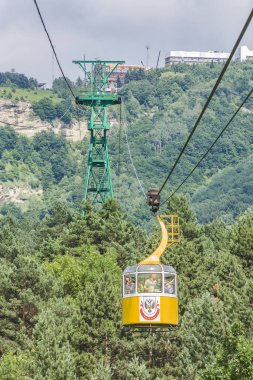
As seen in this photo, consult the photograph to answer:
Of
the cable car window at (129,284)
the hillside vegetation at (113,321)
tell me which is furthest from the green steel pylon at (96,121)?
the cable car window at (129,284)

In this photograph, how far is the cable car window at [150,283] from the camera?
157 ft

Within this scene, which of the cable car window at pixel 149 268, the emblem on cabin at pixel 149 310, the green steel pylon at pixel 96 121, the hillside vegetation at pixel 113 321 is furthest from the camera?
the green steel pylon at pixel 96 121

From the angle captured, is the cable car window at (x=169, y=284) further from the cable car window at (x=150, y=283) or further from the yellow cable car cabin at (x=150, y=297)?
the cable car window at (x=150, y=283)

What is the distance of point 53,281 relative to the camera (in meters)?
98.0

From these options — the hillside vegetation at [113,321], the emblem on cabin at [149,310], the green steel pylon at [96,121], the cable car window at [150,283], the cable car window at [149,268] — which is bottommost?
the emblem on cabin at [149,310]

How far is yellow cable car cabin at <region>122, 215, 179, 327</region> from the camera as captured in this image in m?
47.5

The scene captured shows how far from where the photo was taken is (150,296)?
1889 inches

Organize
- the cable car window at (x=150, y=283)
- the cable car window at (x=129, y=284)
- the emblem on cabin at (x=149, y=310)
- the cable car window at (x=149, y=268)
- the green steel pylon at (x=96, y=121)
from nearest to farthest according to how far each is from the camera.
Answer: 1. the emblem on cabin at (x=149, y=310)
2. the cable car window at (x=149, y=268)
3. the cable car window at (x=150, y=283)
4. the cable car window at (x=129, y=284)
5. the green steel pylon at (x=96, y=121)

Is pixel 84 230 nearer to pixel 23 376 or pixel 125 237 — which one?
pixel 125 237

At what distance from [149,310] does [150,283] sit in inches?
48.5

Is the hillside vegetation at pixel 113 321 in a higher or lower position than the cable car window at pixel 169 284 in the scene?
higher

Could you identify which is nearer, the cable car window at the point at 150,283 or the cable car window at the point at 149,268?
the cable car window at the point at 149,268

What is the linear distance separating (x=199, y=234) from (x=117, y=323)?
4171 centimetres

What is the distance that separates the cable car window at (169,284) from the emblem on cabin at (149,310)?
0.80m
